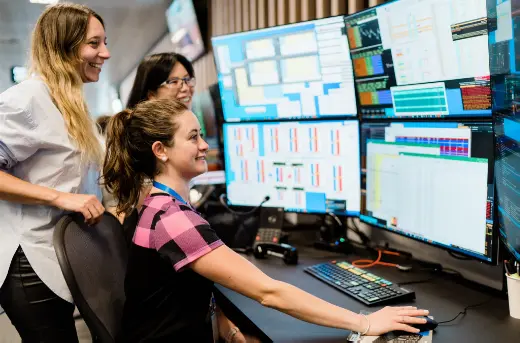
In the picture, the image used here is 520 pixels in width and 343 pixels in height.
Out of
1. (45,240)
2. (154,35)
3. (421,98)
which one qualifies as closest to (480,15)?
(421,98)

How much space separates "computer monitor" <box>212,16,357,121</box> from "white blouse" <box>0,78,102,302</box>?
→ 848mm

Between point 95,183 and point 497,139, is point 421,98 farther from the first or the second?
point 95,183

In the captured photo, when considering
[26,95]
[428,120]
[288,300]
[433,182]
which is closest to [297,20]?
[428,120]

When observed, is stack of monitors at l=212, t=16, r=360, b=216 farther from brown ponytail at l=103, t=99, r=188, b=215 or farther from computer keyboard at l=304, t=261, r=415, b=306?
brown ponytail at l=103, t=99, r=188, b=215

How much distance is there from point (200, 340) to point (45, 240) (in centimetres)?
56

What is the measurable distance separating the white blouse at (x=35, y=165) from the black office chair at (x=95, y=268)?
0.17 m

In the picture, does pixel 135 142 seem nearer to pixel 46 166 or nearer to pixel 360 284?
pixel 46 166

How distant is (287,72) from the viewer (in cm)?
193

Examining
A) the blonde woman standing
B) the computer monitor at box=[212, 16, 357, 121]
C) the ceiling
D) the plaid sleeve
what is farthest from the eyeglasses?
the plaid sleeve

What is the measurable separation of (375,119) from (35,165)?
111cm

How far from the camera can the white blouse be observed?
1333 mm

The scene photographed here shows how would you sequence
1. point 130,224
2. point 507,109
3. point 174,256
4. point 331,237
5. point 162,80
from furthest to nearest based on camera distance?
1. point 162,80
2. point 331,237
3. point 130,224
4. point 174,256
5. point 507,109

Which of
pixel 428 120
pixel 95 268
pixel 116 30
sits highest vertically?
pixel 116 30

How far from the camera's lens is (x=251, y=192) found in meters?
2.08
